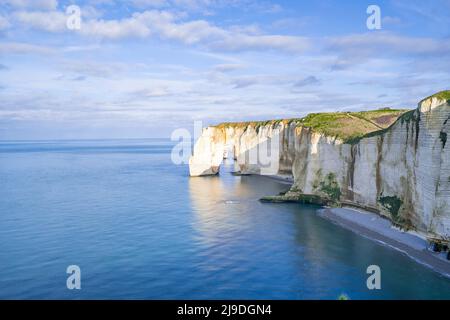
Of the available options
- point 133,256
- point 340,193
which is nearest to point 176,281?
point 133,256

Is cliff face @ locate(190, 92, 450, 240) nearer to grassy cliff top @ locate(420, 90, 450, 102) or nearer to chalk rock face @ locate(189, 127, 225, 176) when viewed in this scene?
grassy cliff top @ locate(420, 90, 450, 102)

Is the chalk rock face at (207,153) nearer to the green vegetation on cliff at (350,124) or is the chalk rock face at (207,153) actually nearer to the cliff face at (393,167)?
the green vegetation on cliff at (350,124)

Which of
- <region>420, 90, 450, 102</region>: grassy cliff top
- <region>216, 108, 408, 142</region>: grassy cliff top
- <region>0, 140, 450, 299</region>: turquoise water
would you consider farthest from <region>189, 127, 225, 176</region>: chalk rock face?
<region>420, 90, 450, 102</region>: grassy cliff top

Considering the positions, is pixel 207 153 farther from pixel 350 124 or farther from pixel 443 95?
pixel 443 95

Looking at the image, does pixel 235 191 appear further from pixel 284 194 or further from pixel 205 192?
pixel 284 194

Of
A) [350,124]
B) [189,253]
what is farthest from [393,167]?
[189,253]

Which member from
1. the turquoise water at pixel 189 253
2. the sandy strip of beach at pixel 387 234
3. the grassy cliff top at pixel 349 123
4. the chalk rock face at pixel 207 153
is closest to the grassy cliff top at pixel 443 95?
the sandy strip of beach at pixel 387 234
